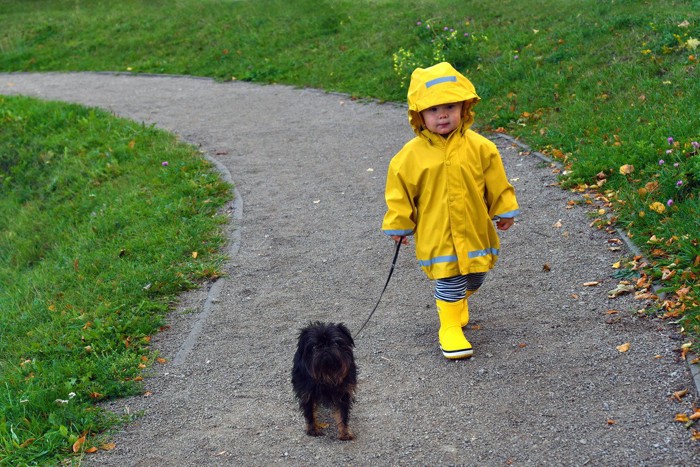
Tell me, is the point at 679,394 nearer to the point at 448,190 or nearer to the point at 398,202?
the point at 448,190

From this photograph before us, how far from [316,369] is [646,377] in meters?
1.96

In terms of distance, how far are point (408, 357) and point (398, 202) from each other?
111 cm

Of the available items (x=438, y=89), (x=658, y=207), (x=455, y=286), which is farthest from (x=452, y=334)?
(x=658, y=207)

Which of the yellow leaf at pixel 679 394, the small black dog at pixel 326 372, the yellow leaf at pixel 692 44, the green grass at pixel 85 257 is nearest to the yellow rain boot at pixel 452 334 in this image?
the small black dog at pixel 326 372

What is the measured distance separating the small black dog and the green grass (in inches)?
59.9

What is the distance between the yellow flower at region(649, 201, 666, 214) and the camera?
21.8 ft

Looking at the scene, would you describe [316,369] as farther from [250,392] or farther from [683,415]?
[683,415]

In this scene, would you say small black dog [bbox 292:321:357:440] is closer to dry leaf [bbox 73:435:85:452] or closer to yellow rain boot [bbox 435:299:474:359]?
yellow rain boot [bbox 435:299:474:359]

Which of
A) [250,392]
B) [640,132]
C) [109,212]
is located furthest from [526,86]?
[250,392]

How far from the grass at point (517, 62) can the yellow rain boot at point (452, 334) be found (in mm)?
1368

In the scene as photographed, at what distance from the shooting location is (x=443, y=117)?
502 cm

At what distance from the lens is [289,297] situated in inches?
271

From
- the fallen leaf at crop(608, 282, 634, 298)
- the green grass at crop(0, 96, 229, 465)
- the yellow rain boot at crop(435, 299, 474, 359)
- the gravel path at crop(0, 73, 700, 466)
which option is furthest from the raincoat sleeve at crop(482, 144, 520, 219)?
the green grass at crop(0, 96, 229, 465)

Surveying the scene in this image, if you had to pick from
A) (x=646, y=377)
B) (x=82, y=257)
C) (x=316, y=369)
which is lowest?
(x=82, y=257)
